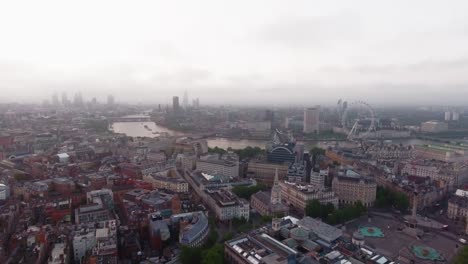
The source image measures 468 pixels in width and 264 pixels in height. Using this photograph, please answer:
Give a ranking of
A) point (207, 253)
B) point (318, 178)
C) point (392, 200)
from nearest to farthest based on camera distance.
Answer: point (207, 253) → point (392, 200) → point (318, 178)

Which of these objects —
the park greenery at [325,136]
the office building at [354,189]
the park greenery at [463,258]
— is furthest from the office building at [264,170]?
the park greenery at [325,136]

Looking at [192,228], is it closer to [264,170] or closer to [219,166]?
[219,166]

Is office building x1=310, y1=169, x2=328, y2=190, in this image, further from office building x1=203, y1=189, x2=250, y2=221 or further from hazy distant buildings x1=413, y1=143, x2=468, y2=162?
hazy distant buildings x1=413, y1=143, x2=468, y2=162

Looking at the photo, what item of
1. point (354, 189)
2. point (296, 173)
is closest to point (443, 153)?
point (354, 189)

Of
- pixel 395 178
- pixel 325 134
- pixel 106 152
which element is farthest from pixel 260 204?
pixel 325 134

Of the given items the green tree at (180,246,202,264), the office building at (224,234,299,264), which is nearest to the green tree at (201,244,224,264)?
the green tree at (180,246,202,264)
